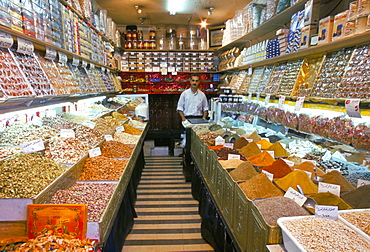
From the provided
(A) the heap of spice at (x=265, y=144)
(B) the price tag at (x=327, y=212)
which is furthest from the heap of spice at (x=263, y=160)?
(B) the price tag at (x=327, y=212)

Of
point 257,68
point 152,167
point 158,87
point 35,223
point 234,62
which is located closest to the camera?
point 35,223

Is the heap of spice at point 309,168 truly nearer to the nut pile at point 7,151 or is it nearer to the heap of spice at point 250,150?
the heap of spice at point 250,150

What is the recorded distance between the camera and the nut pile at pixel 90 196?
1755 millimetres

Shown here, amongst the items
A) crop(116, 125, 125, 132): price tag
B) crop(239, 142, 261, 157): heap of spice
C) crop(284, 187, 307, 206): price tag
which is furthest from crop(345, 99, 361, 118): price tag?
crop(116, 125, 125, 132): price tag

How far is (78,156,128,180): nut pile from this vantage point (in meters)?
2.38

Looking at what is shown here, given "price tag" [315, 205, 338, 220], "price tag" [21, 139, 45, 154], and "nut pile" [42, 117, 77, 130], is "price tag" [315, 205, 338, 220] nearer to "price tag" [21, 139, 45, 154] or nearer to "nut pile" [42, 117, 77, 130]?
"price tag" [21, 139, 45, 154]

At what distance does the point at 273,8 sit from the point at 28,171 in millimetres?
3222

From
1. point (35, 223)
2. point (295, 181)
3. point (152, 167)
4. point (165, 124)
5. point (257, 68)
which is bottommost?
point (152, 167)

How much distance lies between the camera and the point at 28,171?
74.5 inches

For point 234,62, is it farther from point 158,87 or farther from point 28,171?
point 28,171

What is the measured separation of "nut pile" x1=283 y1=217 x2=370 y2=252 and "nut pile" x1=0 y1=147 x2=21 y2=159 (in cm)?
200

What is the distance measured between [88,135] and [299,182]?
2.29m

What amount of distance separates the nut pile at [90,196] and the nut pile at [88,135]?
873mm

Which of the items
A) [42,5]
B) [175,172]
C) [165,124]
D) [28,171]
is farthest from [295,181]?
[165,124]
